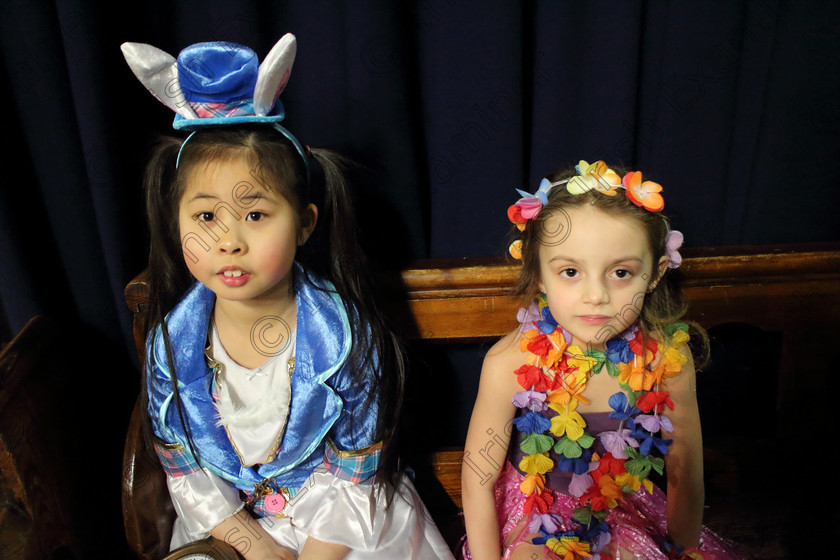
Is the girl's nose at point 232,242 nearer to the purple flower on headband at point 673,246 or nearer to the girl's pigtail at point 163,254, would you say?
the girl's pigtail at point 163,254

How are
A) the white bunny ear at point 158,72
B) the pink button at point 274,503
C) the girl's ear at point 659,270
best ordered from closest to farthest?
the white bunny ear at point 158,72 < the girl's ear at point 659,270 < the pink button at point 274,503

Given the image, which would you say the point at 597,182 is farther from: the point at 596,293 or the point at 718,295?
the point at 718,295

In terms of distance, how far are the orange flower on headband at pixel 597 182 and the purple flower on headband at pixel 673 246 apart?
12 cm

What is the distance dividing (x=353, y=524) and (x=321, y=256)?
472 mm

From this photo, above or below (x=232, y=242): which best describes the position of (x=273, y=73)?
above

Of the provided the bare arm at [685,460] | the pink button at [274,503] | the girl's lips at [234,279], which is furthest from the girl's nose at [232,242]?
the bare arm at [685,460]

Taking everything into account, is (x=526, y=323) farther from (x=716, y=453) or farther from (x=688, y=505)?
(x=716, y=453)

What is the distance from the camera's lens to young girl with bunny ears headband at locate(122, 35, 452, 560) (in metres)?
1.04

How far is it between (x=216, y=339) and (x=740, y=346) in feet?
3.78

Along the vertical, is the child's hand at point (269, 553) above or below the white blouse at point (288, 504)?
below

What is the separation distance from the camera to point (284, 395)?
104 centimetres

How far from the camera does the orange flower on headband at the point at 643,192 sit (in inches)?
35.7

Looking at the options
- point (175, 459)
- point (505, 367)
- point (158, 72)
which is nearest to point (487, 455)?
point (505, 367)

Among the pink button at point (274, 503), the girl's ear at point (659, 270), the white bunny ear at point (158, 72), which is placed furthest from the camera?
the pink button at point (274, 503)
